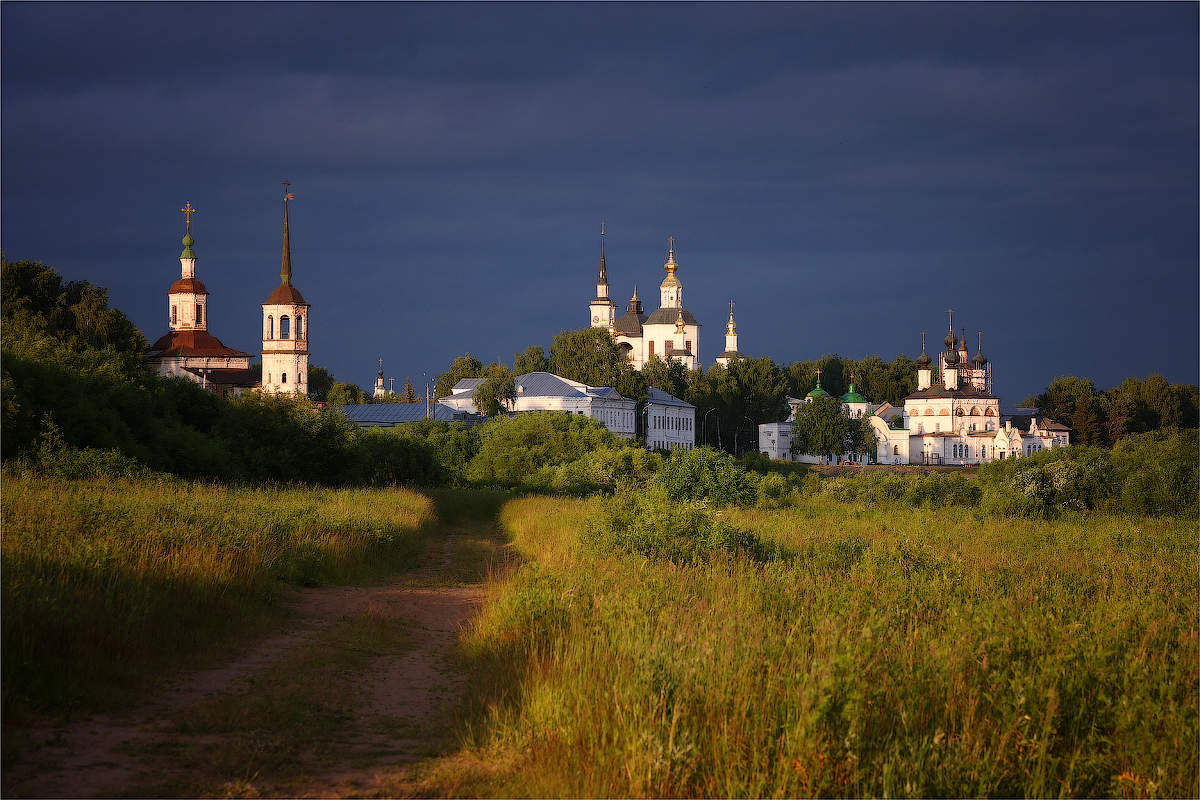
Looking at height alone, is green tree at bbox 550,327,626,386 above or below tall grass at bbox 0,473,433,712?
above

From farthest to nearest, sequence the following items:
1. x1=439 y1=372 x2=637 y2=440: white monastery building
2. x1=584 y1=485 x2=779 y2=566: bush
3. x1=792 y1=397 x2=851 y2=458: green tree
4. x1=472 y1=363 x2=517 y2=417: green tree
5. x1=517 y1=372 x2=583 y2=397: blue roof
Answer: x1=792 y1=397 x2=851 y2=458: green tree → x1=517 y1=372 x2=583 y2=397: blue roof → x1=439 y1=372 x2=637 y2=440: white monastery building → x1=472 y1=363 x2=517 y2=417: green tree → x1=584 y1=485 x2=779 y2=566: bush

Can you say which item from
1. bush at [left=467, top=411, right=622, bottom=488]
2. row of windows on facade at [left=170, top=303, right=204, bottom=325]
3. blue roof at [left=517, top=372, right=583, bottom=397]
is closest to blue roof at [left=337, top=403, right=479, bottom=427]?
blue roof at [left=517, top=372, right=583, bottom=397]

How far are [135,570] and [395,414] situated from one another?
82674 mm

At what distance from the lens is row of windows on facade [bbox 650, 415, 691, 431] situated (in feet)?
383

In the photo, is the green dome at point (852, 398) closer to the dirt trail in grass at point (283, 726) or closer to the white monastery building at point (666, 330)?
the white monastery building at point (666, 330)

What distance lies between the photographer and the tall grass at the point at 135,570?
8211mm

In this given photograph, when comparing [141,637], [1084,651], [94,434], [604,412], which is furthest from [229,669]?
[604,412]

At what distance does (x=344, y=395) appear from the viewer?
128 meters

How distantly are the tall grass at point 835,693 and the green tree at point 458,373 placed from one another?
120343 mm

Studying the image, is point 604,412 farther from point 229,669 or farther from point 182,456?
point 229,669

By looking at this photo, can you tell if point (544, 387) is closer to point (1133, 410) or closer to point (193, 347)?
point (193, 347)

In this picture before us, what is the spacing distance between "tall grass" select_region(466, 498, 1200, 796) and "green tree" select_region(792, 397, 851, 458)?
361 ft

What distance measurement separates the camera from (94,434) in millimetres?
25547

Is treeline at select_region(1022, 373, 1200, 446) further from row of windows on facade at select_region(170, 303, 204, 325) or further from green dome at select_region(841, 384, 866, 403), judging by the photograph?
row of windows on facade at select_region(170, 303, 204, 325)
